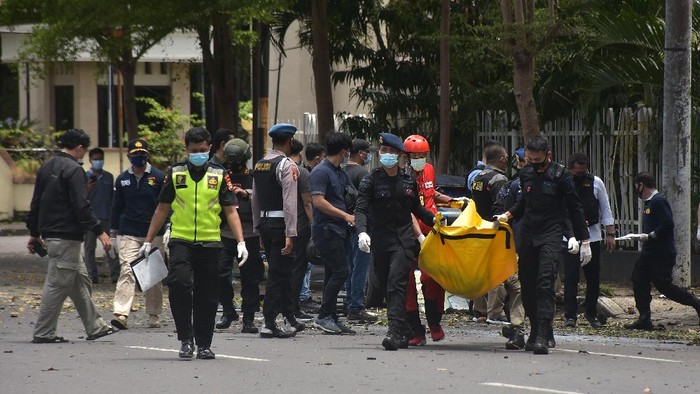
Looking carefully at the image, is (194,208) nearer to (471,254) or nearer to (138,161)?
(471,254)

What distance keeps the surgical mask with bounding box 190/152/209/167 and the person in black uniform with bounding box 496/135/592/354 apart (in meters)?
2.53

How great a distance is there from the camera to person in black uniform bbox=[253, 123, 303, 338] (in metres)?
12.2

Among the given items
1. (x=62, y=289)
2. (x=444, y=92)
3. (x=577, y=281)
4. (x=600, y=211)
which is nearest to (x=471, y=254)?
(x=577, y=281)

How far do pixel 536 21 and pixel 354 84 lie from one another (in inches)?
335

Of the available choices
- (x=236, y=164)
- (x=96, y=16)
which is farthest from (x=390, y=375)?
(x=96, y=16)

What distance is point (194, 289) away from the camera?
10672 millimetres

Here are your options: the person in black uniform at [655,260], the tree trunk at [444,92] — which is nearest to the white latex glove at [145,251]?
the person in black uniform at [655,260]

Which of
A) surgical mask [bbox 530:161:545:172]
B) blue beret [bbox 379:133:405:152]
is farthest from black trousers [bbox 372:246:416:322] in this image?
surgical mask [bbox 530:161:545:172]

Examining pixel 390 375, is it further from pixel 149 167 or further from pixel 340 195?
pixel 149 167

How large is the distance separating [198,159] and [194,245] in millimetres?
660

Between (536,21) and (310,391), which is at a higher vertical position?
(536,21)

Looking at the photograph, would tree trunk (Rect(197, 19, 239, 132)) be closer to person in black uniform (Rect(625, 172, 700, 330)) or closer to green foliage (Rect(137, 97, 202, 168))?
person in black uniform (Rect(625, 172, 700, 330))

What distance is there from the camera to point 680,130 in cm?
1460

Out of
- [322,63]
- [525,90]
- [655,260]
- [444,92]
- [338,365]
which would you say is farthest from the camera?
[322,63]
